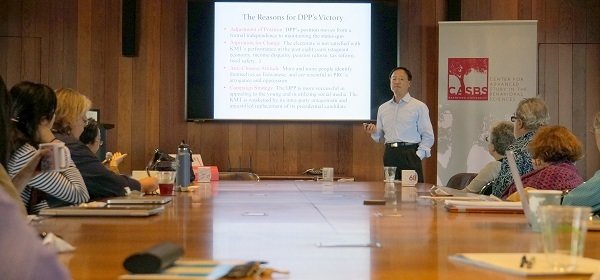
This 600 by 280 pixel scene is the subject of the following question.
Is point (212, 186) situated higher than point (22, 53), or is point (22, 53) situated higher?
point (22, 53)

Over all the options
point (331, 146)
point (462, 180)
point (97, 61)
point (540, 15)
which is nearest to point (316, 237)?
point (462, 180)

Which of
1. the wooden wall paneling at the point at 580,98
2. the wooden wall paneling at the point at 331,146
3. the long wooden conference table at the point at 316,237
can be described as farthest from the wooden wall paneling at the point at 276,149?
the long wooden conference table at the point at 316,237

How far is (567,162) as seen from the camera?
3.85 meters

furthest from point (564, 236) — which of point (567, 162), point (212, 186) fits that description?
point (212, 186)

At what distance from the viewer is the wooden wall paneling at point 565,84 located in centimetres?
768

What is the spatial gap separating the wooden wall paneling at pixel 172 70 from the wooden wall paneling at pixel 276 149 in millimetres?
779

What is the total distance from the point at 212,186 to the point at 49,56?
3.66 m

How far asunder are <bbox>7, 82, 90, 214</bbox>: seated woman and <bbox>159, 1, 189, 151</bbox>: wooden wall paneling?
4409 millimetres

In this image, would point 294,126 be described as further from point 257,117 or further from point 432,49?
point 432,49

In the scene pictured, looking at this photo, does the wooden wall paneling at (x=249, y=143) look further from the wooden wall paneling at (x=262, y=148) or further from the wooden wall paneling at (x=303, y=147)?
the wooden wall paneling at (x=303, y=147)

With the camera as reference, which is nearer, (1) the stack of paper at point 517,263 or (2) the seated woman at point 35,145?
(1) the stack of paper at point 517,263

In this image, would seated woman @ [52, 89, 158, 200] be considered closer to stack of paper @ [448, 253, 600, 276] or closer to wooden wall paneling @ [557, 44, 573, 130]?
stack of paper @ [448, 253, 600, 276]

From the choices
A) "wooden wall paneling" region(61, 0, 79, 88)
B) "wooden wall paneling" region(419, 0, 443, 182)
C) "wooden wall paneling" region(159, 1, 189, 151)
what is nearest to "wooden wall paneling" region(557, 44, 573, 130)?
"wooden wall paneling" region(419, 0, 443, 182)

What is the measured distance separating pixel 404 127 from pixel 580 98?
185cm
